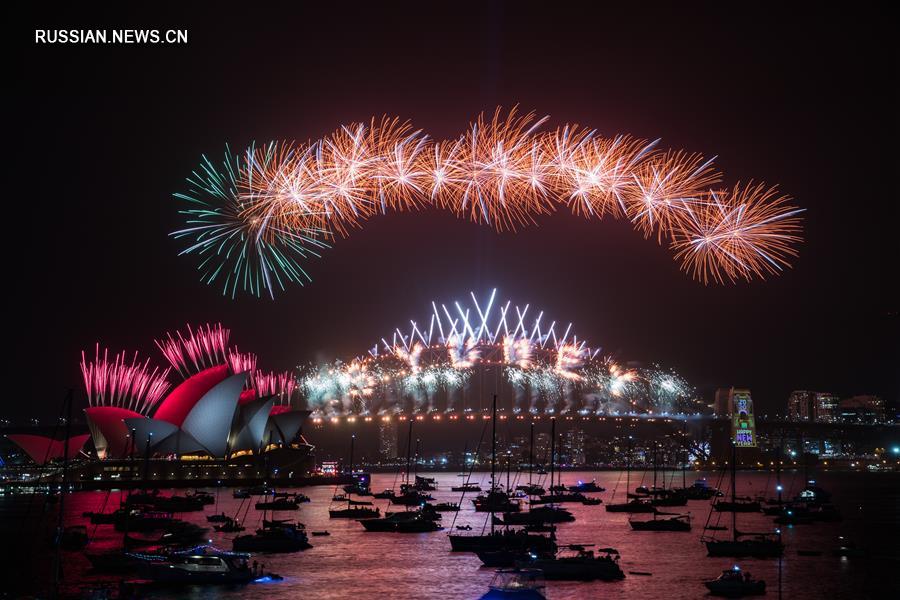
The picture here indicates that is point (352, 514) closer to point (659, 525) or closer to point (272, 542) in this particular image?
point (659, 525)

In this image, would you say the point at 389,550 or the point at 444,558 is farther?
the point at 389,550

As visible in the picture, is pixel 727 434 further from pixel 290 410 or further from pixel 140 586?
pixel 140 586

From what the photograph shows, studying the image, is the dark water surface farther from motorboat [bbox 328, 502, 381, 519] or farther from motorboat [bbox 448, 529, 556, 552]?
motorboat [bbox 328, 502, 381, 519]

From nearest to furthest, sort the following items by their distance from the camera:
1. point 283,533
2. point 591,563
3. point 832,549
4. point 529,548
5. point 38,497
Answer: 1. point 591,563
2. point 529,548
3. point 283,533
4. point 832,549
5. point 38,497

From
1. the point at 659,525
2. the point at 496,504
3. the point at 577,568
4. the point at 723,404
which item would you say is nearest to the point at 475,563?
the point at 577,568

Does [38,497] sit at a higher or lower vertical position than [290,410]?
lower

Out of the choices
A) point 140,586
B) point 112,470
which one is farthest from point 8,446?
point 140,586

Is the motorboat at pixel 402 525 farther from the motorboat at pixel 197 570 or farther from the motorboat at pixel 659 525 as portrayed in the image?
the motorboat at pixel 197 570

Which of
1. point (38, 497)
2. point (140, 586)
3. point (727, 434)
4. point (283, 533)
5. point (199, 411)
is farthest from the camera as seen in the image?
point (727, 434)
